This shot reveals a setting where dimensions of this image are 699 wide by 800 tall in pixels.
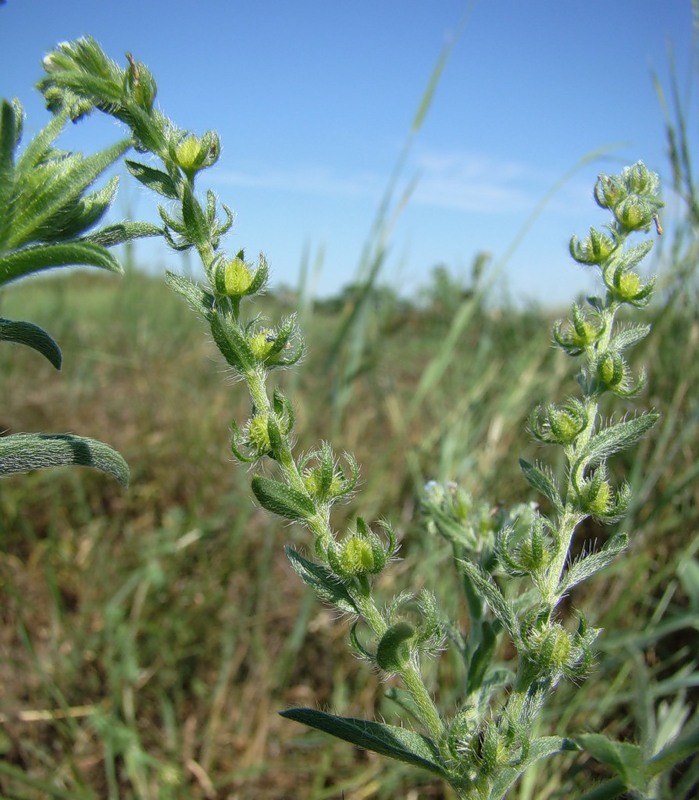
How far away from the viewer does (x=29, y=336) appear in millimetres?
934

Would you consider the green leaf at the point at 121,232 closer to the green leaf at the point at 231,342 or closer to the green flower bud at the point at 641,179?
the green leaf at the point at 231,342

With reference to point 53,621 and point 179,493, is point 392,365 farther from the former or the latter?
point 53,621

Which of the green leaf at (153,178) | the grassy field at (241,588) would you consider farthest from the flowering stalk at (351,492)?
the grassy field at (241,588)

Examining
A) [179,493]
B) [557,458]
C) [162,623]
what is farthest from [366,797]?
[179,493]

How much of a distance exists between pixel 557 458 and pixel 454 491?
1.98m

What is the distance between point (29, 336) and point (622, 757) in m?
0.82

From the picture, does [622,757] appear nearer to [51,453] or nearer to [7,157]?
[51,453]

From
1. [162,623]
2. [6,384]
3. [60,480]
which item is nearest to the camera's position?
[162,623]

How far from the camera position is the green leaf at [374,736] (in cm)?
83

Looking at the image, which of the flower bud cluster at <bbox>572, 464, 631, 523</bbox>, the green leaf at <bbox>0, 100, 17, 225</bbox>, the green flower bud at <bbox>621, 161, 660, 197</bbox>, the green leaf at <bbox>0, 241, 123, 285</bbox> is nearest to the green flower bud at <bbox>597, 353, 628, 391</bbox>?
the flower bud cluster at <bbox>572, 464, 631, 523</bbox>

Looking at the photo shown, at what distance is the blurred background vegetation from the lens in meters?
2.18

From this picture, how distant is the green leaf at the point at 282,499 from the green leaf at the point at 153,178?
0.38 meters

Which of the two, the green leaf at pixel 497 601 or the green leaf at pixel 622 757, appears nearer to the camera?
the green leaf at pixel 622 757

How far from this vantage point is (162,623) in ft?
9.18
